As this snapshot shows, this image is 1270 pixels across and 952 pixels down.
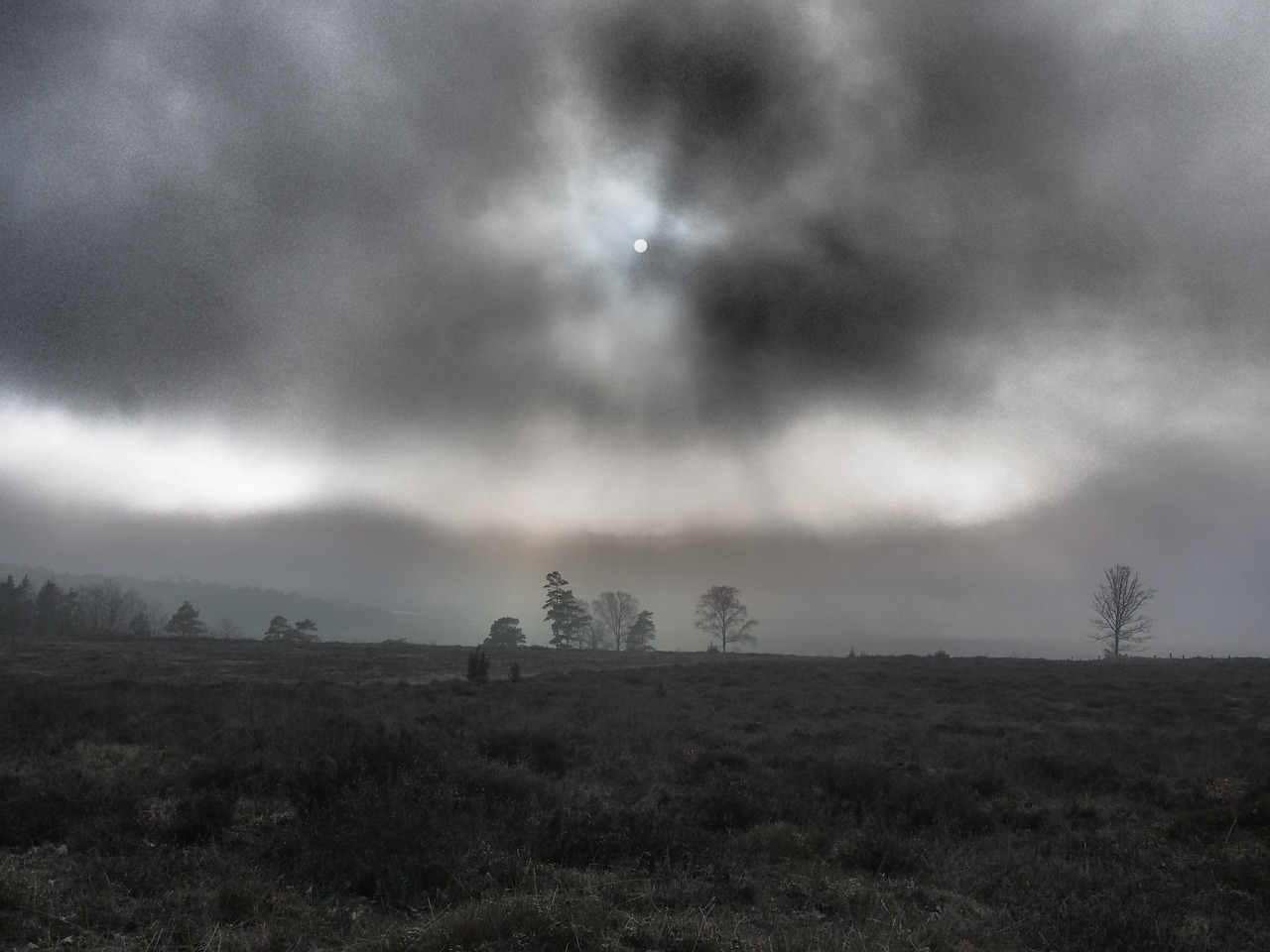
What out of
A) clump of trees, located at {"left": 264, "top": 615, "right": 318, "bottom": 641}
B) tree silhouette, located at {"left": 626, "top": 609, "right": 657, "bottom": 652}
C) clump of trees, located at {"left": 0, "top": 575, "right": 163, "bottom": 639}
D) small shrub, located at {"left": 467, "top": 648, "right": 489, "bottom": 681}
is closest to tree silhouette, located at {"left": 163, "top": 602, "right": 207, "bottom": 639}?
clump of trees, located at {"left": 0, "top": 575, "right": 163, "bottom": 639}

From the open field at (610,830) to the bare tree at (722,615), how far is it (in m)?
65.7

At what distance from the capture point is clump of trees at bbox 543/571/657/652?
7756 centimetres

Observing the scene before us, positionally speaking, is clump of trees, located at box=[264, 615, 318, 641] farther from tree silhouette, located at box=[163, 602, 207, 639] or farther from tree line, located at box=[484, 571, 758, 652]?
tree line, located at box=[484, 571, 758, 652]

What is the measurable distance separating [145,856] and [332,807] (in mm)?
1992

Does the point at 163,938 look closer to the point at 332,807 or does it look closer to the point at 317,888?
the point at 317,888

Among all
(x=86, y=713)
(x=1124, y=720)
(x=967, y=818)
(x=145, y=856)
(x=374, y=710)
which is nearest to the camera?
(x=145, y=856)

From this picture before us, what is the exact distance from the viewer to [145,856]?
6.69m

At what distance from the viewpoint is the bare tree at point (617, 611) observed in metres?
93.4

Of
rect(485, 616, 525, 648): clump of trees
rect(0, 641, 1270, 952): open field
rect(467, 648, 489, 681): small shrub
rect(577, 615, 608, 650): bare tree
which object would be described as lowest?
rect(577, 615, 608, 650): bare tree

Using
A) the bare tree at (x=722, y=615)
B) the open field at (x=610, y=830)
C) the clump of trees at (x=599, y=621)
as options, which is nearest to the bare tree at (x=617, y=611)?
the clump of trees at (x=599, y=621)

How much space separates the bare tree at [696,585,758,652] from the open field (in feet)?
216

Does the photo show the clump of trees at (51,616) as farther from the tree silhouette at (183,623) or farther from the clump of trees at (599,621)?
the clump of trees at (599,621)

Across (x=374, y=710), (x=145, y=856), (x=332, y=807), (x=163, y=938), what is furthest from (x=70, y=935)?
(x=374, y=710)

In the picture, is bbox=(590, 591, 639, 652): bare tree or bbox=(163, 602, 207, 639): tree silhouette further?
bbox=(590, 591, 639, 652): bare tree
